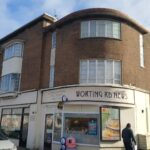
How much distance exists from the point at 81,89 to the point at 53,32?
6226 mm

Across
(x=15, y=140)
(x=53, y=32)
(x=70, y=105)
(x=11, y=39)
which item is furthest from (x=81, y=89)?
(x=11, y=39)

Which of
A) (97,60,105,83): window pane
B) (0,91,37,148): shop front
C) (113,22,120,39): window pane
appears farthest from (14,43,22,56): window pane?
(113,22,120,39): window pane

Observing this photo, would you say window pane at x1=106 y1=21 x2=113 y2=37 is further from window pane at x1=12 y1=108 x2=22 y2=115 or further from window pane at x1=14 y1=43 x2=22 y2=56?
window pane at x1=12 y1=108 x2=22 y2=115

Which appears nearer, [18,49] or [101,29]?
[101,29]

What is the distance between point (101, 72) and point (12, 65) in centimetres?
984

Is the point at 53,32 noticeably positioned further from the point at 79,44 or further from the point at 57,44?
the point at 79,44

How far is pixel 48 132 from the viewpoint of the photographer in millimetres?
19609

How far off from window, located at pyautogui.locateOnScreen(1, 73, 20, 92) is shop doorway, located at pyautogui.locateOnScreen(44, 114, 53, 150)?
521 cm

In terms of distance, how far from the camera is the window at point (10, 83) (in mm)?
23741

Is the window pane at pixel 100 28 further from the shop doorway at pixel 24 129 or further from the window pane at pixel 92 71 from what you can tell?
the shop doorway at pixel 24 129

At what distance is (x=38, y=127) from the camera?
798 inches

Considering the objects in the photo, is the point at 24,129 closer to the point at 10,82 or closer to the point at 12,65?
the point at 10,82

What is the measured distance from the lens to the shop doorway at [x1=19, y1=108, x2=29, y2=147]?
2139 centimetres

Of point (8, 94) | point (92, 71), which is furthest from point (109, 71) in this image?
point (8, 94)
